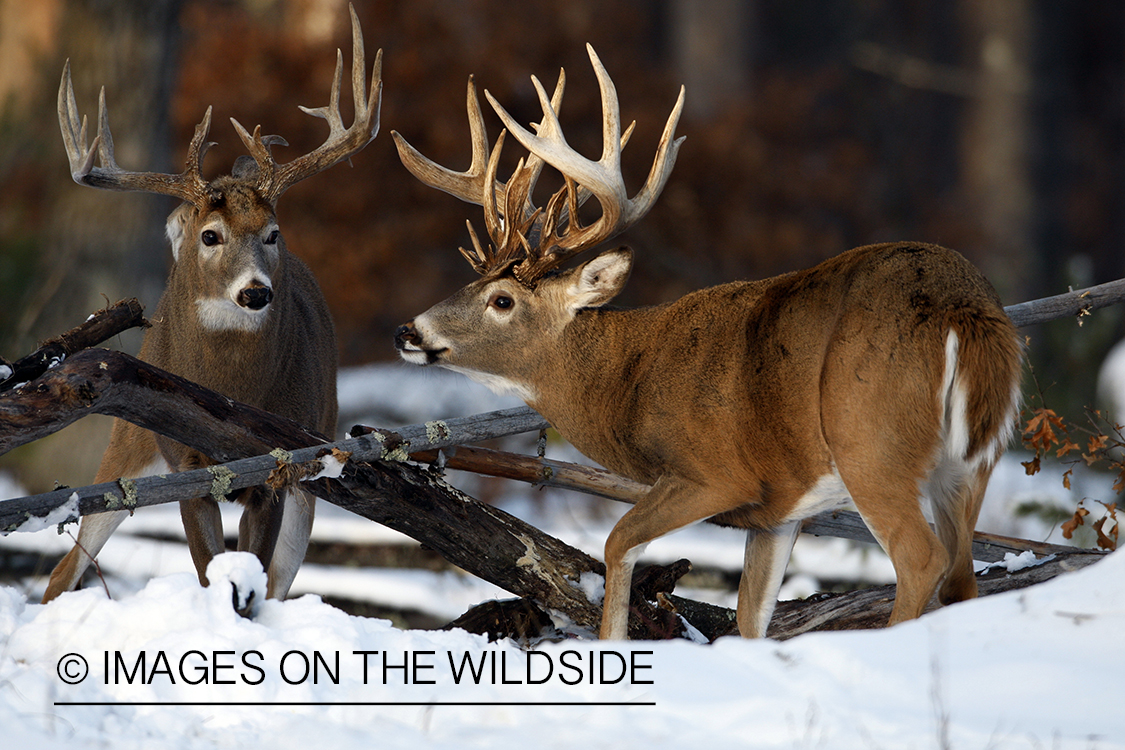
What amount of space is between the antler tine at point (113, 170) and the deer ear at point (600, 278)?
1.89 meters

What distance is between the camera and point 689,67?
1936 cm

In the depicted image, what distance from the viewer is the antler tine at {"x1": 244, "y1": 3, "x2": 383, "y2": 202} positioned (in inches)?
233

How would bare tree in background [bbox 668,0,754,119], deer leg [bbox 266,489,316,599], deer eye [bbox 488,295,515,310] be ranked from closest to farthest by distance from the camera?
deer eye [bbox 488,295,515,310] < deer leg [bbox 266,489,316,599] < bare tree in background [bbox 668,0,754,119]

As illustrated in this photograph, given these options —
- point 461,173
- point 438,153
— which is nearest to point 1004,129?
point 438,153

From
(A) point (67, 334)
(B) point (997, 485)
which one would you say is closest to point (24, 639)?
(A) point (67, 334)

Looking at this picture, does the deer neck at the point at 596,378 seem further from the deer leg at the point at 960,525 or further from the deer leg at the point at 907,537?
the deer leg at the point at 960,525

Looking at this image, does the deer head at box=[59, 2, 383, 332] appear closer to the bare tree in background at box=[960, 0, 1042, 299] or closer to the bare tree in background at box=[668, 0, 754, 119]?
the bare tree in background at box=[668, 0, 754, 119]

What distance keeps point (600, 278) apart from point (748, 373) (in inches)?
35.5

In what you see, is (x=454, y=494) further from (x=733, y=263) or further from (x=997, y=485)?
→ (x=733, y=263)

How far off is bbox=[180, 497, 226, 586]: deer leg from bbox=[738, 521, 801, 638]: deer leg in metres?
2.47

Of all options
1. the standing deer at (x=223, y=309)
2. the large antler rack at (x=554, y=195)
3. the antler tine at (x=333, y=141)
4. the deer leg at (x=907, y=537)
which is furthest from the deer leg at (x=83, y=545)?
the deer leg at (x=907, y=537)

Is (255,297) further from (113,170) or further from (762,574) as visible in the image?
(762,574)

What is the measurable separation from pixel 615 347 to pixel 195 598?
7.02ft

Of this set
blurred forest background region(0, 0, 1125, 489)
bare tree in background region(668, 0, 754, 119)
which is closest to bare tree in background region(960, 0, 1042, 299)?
blurred forest background region(0, 0, 1125, 489)
